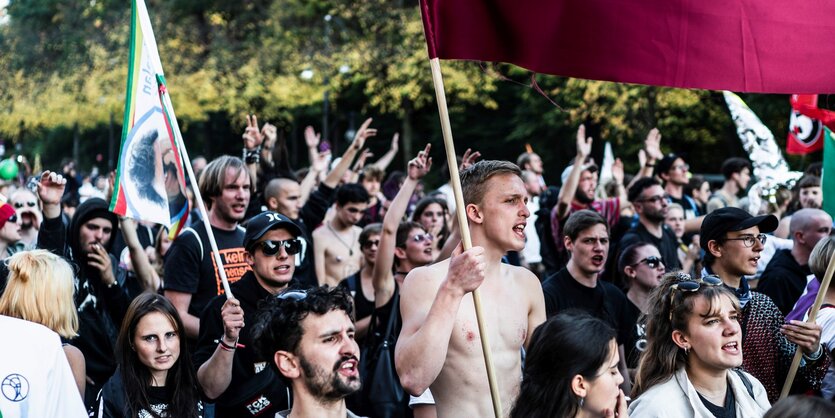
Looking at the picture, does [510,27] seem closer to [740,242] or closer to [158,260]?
[740,242]

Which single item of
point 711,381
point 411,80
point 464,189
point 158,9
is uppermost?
point 158,9

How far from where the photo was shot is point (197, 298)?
6.38m

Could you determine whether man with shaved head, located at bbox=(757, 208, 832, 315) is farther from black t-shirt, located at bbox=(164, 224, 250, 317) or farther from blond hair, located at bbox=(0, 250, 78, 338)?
blond hair, located at bbox=(0, 250, 78, 338)

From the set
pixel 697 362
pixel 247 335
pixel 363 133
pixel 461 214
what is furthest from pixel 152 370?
pixel 363 133

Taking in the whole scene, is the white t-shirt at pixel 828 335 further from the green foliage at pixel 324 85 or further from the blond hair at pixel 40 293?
the green foliage at pixel 324 85

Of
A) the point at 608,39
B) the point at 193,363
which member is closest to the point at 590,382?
the point at 608,39

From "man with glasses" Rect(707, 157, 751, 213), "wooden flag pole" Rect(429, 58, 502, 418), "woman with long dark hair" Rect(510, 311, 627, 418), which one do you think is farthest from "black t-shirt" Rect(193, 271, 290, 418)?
"man with glasses" Rect(707, 157, 751, 213)

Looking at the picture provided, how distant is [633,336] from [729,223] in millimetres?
1106

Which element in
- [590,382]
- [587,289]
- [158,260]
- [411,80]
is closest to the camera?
[590,382]

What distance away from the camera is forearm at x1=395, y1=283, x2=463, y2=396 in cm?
417

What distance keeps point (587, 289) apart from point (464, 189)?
2.26 m

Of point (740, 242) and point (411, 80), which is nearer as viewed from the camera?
point (740, 242)

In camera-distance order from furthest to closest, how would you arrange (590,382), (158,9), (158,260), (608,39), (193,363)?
(158,9) → (158,260) → (193,363) → (608,39) → (590,382)

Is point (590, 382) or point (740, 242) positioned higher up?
point (740, 242)
